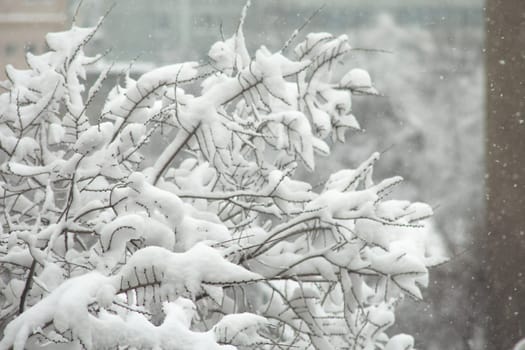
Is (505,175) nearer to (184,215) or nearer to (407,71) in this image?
(407,71)

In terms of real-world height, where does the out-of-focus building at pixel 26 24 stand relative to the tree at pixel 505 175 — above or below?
above

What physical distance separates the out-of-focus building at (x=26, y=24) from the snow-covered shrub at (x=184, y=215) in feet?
23.6

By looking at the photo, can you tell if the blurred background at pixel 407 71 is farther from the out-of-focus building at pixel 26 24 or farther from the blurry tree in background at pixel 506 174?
the blurry tree in background at pixel 506 174

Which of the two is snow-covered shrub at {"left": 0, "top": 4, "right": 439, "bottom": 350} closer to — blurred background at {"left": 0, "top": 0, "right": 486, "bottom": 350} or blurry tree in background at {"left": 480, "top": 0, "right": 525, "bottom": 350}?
blurred background at {"left": 0, "top": 0, "right": 486, "bottom": 350}

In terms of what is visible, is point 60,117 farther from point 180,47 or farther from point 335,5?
point 335,5

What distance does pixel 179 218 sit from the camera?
1.71m

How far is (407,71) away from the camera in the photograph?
10469 millimetres

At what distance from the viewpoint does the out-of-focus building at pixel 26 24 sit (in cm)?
945

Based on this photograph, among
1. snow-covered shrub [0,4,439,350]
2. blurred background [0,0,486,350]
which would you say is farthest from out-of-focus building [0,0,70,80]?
snow-covered shrub [0,4,439,350]

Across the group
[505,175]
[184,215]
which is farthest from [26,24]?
[184,215]

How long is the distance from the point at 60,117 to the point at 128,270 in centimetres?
112

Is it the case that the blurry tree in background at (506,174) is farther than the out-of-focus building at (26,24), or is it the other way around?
the out-of-focus building at (26,24)

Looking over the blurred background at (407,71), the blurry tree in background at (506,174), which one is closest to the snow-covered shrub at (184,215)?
the blurred background at (407,71)

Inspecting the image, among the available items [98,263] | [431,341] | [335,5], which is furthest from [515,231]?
[98,263]
